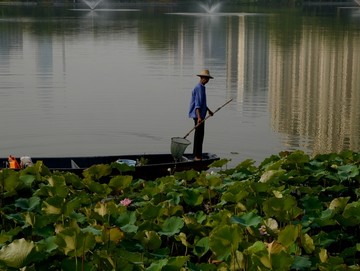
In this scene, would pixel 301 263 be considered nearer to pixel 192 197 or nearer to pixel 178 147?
pixel 192 197

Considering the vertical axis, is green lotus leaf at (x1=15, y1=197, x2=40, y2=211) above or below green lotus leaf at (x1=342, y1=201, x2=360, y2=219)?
below

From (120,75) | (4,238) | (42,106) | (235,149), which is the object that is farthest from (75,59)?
(4,238)

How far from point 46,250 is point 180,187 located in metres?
2.46

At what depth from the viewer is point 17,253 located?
5512mm

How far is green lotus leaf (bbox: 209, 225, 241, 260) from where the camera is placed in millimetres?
5852

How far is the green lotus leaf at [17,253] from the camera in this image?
18.0 ft

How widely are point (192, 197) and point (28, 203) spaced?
140 centimetres

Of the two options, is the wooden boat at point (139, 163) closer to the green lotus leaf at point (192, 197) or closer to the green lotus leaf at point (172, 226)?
the green lotus leaf at point (192, 197)

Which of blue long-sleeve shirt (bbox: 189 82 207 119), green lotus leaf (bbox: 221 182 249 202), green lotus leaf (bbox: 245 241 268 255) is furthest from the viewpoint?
blue long-sleeve shirt (bbox: 189 82 207 119)

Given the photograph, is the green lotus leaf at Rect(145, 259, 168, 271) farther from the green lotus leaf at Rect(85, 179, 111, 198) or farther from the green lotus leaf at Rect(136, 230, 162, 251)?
the green lotus leaf at Rect(85, 179, 111, 198)

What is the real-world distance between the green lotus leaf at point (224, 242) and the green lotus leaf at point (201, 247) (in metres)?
0.43

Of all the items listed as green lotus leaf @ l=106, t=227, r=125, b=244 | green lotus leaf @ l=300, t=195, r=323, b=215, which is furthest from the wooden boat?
green lotus leaf @ l=106, t=227, r=125, b=244

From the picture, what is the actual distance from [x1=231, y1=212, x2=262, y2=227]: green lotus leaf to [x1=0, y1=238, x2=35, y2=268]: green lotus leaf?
1710mm

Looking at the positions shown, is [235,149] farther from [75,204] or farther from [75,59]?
[75,59]
